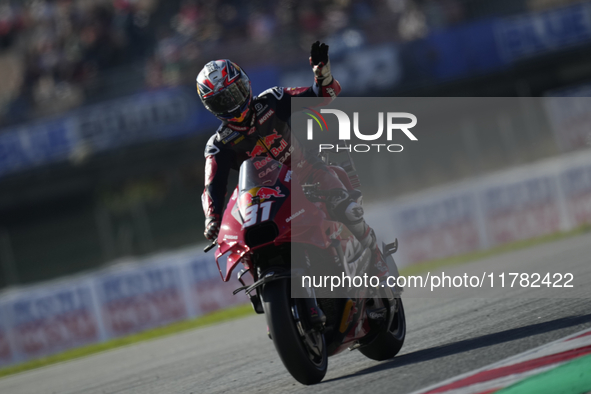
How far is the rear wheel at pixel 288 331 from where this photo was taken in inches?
151

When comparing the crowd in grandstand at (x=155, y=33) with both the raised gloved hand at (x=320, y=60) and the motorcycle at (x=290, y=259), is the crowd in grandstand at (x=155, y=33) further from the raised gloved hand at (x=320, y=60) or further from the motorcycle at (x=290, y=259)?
the motorcycle at (x=290, y=259)

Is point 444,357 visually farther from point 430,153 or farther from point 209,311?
point 430,153

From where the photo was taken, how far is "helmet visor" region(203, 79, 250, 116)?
4.51 metres

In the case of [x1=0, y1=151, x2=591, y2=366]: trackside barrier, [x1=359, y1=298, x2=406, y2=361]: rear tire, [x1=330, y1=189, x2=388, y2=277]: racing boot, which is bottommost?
[x1=0, y1=151, x2=591, y2=366]: trackside barrier

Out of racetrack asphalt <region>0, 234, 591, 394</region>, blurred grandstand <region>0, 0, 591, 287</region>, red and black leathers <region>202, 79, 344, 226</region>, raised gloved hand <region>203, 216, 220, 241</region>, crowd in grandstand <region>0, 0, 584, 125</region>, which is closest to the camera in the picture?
racetrack asphalt <region>0, 234, 591, 394</region>

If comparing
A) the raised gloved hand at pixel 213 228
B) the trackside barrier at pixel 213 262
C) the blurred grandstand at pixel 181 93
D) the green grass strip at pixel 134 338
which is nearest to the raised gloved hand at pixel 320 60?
the raised gloved hand at pixel 213 228

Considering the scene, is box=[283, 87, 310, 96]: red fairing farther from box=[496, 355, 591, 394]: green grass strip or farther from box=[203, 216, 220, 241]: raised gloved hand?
box=[496, 355, 591, 394]: green grass strip

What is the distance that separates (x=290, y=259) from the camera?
13.3ft

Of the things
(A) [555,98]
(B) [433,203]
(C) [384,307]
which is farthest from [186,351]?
(A) [555,98]

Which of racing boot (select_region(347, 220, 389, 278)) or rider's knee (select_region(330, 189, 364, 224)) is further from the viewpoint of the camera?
racing boot (select_region(347, 220, 389, 278))

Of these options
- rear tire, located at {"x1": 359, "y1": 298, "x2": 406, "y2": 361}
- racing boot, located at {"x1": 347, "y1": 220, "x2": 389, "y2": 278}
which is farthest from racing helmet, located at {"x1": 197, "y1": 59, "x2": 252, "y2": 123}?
rear tire, located at {"x1": 359, "y1": 298, "x2": 406, "y2": 361}

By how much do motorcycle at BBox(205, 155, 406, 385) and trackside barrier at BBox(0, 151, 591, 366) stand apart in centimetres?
715

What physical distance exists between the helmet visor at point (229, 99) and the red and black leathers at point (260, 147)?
0.44ft

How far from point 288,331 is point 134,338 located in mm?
7444
